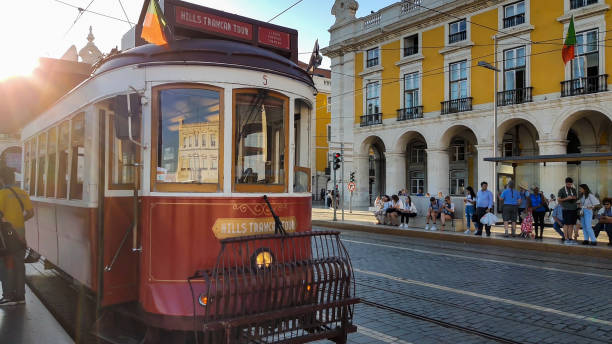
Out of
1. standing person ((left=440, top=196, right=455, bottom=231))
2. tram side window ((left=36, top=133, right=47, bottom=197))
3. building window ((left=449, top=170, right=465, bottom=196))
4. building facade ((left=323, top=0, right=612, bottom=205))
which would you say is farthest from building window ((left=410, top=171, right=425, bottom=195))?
tram side window ((left=36, top=133, right=47, bottom=197))

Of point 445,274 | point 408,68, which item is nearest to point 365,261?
point 445,274

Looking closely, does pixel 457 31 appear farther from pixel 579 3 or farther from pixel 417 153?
pixel 417 153

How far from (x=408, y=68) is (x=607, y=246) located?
19.8 metres

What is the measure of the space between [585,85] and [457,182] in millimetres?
10848

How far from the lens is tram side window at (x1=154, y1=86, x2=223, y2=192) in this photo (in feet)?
14.6

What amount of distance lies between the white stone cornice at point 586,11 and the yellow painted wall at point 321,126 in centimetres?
2767

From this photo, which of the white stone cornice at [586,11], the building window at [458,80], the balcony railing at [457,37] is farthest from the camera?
the building window at [458,80]

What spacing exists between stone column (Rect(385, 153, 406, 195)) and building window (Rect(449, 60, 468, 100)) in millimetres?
5446

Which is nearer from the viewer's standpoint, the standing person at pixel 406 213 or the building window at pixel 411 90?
the standing person at pixel 406 213

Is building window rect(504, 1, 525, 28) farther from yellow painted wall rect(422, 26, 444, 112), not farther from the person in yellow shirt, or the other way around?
the person in yellow shirt

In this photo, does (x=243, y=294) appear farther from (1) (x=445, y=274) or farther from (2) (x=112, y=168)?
(1) (x=445, y=274)

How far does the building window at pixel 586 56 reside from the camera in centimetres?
2175

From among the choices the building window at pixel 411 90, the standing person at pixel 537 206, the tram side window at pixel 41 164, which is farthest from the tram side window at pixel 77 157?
the building window at pixel 411 90

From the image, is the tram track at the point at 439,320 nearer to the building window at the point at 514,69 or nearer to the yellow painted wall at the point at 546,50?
the yellow painted wall at the point at 546,50
